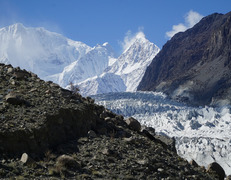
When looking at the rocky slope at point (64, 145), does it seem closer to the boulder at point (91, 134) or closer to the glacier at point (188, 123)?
the boulder at point (91, 134)

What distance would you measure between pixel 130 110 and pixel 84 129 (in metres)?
143

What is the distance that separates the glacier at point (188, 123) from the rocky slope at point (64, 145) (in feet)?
173

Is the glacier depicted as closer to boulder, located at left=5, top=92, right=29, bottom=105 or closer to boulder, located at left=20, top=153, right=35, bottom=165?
boulder, located at left=5, top=92, right=29, bottom=105

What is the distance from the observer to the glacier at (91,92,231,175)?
87.8m

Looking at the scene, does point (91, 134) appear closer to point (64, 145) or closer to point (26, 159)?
point (64, 145)

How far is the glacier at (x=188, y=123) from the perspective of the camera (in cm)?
8775

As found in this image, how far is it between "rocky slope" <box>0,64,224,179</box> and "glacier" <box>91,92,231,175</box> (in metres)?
52.7

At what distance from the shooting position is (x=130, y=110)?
154m

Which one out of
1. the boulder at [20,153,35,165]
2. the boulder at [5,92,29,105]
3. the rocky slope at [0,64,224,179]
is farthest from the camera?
the boulder at [5,92,29,105]

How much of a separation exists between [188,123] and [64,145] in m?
120

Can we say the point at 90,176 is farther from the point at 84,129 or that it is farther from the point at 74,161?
the point at 84,129

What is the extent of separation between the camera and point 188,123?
126m

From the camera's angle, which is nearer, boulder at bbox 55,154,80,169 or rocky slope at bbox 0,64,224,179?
rocky slope at bbox 0,64,224,179

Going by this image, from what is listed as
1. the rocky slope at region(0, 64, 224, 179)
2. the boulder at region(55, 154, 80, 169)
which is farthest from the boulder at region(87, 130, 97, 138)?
the boulder at region(55, 154, 80, 169)
